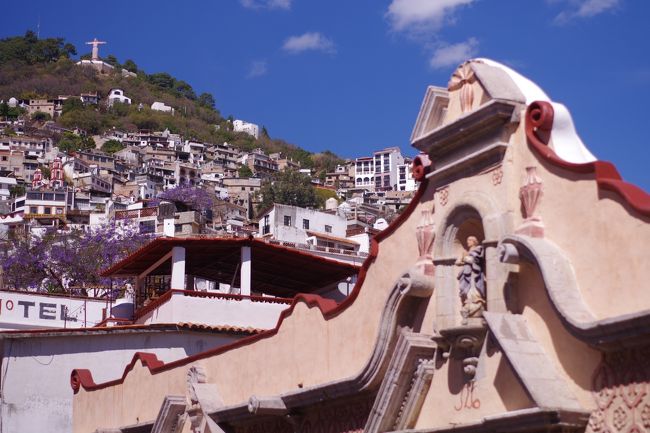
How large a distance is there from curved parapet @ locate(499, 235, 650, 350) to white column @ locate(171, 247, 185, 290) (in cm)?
1262

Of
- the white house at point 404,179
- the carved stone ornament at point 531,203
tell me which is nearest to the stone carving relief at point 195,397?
the carved stone ornament at point 531,203

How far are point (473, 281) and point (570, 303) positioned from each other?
71.5 inches

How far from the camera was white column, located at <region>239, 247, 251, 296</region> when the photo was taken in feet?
80.7

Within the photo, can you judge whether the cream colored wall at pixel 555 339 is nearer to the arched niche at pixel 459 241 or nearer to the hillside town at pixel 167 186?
the arched niche at pixel 459 241

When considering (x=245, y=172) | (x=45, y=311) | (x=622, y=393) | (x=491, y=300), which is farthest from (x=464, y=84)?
(x=245, y=172)

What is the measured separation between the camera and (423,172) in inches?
593

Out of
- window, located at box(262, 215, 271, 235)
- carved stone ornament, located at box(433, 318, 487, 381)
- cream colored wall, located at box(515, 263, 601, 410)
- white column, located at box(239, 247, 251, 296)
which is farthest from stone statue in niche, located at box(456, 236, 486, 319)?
window, located at box(262, 215, 271, 235)

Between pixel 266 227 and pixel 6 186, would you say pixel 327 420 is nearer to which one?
pixel 266 227

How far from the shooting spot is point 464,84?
14016 mm

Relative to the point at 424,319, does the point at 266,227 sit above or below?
above

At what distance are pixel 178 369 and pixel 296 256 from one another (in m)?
4.83

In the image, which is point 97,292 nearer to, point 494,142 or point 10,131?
point 494,142

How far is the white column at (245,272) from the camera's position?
24.6 meters

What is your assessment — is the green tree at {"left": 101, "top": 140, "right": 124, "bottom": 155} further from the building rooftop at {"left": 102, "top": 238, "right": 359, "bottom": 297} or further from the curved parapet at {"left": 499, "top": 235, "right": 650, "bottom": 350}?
the curved parapet at {"left": 499, "top": 235, "right": 650, "bottom": 350}
